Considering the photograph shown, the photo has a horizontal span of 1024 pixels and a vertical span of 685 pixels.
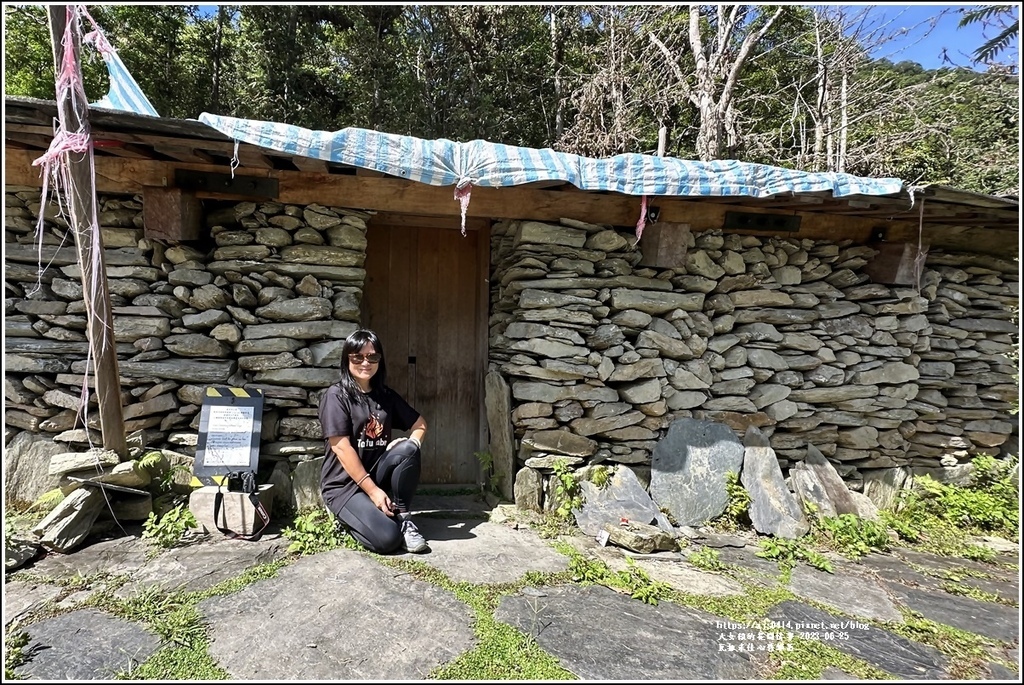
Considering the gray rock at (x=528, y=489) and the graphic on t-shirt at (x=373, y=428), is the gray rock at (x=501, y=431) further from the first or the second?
the graphic on t-shirt at (x=373, y=428)

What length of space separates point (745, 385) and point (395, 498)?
2917 millimetres

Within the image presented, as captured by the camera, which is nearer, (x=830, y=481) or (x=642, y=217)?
(x=642, y=217)

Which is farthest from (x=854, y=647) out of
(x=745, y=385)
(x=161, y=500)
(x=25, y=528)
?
(x=25, y=528)

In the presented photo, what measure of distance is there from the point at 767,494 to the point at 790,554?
52cm

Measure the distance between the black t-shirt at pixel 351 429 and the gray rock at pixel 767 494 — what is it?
9.18ft

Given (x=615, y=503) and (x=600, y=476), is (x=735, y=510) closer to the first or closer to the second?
(x=615, y=503)

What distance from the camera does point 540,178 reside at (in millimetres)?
3047

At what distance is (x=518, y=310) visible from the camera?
3.90 meters

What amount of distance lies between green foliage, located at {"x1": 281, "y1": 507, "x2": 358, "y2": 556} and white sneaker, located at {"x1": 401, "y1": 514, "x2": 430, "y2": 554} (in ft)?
0.97

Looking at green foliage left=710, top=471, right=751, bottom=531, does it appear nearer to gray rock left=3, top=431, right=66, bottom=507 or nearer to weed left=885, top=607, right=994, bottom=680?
weed left=885, top=607, right=994, bottom=680

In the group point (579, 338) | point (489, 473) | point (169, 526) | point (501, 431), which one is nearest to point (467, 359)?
point (501, 431)

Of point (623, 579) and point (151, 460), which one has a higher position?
point (151, 460)

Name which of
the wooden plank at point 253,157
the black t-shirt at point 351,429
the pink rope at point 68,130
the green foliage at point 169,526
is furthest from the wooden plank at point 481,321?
the pink rope at point 68,130

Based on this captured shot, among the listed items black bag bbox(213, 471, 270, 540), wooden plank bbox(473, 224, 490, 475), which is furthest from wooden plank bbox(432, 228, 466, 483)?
black bag bbox(213, 471, 270, 540)
